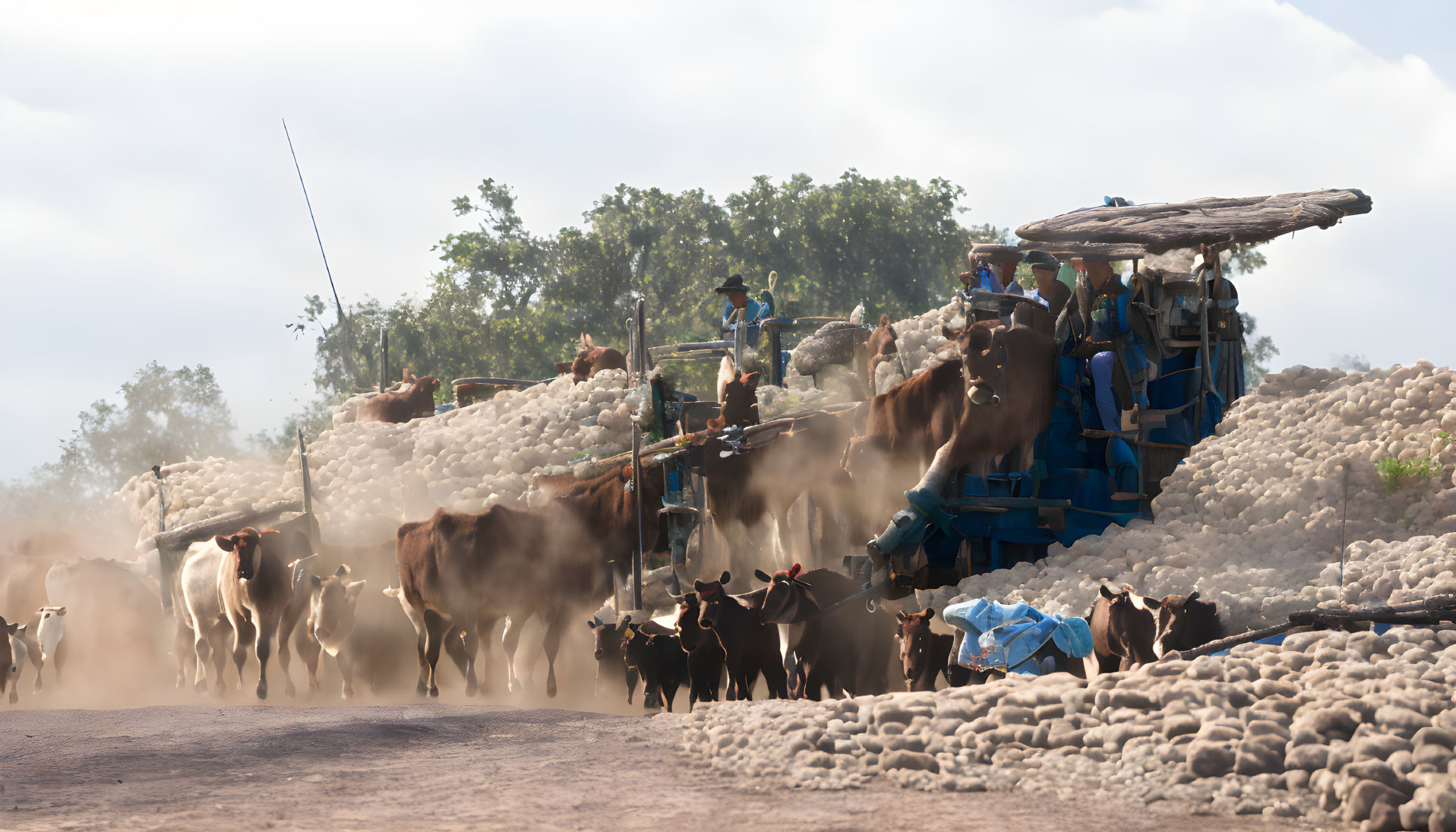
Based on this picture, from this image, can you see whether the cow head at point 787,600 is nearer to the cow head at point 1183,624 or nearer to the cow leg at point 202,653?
the cow head at point 1183,624

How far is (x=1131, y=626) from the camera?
10.8 metres

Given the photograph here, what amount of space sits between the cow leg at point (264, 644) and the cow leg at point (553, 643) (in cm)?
398

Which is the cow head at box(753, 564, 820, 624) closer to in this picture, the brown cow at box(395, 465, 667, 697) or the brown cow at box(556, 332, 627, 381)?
the brown cow at box(395, 465, 667, 697)

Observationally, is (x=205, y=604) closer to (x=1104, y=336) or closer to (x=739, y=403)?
(x=739, y=403)

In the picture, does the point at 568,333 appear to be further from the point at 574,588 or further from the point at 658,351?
the point at 574,588

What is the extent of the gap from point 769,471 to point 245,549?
7.73 m

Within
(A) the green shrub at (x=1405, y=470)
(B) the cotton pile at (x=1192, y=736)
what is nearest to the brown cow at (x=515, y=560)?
(B) the cotton pile at (x=1192, y=736)

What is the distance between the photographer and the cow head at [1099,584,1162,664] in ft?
35.1

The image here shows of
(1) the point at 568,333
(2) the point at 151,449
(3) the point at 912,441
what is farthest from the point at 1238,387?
(2) the point at 151,449

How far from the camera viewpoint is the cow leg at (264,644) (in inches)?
662

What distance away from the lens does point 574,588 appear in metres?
17.5

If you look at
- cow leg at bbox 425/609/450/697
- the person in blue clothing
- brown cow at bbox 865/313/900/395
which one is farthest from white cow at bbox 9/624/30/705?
the person in blue clothing

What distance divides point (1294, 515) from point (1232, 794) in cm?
675

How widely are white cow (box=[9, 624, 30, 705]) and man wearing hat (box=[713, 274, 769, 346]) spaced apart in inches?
493
